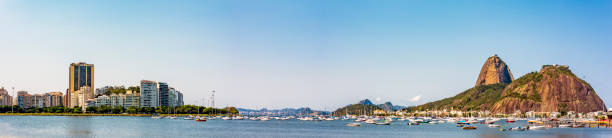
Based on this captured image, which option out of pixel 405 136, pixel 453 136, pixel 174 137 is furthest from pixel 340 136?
pixel 174 137

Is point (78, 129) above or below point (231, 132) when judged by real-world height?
above

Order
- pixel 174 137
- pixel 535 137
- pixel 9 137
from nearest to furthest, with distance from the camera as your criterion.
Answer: pixel 9 137 → pixel 174 137 → pixel 535 137

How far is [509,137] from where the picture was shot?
101 meters

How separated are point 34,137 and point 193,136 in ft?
82.4

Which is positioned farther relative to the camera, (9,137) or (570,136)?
(570,136)

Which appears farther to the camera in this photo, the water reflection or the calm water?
the calm water

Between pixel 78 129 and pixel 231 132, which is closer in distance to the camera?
pixel 231 132

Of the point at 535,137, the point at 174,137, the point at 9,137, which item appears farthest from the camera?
the point at 535,137

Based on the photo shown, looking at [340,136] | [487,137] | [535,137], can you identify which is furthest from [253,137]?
[535,137]

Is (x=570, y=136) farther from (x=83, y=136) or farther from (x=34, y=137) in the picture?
(x=34, y=137)

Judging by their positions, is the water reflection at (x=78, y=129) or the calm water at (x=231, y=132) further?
the calm water at (x=231, y=132)

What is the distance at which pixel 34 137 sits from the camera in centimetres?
8606

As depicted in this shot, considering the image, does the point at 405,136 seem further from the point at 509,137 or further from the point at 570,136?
the point at 570,136

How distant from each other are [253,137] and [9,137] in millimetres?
37955
